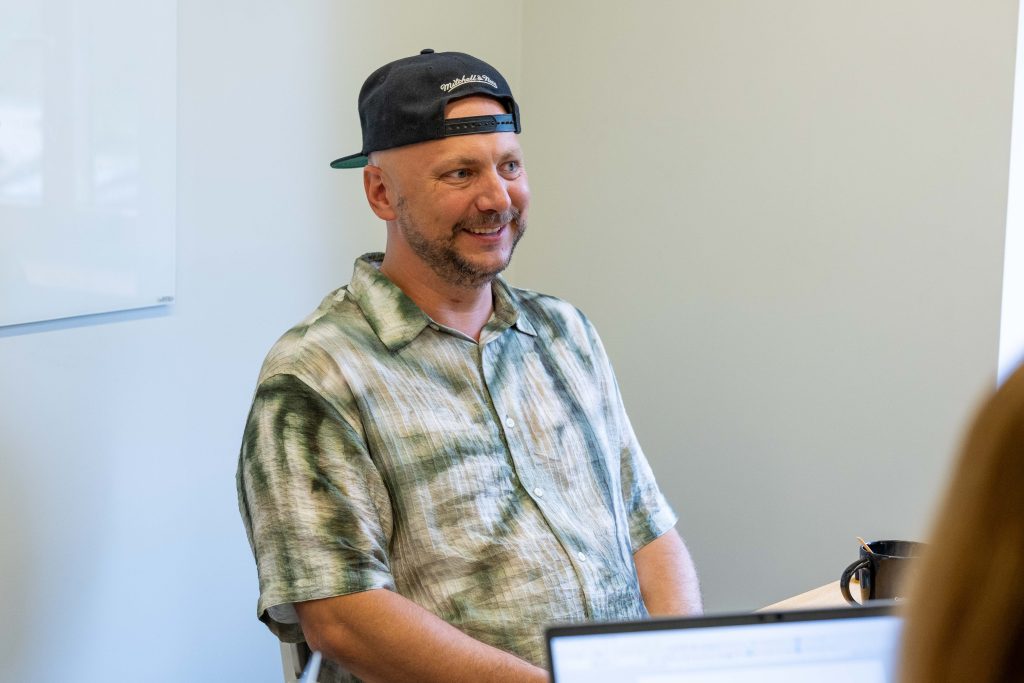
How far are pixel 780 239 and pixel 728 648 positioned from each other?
6.63ft

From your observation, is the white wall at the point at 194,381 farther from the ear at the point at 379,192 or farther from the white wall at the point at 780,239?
the white wall at the point at 780,239

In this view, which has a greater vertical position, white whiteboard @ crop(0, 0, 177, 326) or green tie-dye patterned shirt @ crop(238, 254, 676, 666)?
white whiteboard @ crop(0, 0, 177, 326)

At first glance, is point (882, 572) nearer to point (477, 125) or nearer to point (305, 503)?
point (305, 503)

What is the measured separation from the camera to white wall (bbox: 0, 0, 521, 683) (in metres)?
→ 2.14

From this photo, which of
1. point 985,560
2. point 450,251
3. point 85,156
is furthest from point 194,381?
point 985,560

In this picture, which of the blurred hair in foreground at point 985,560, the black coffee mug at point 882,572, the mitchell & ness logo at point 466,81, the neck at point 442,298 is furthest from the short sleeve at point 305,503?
the blurred hair in foreground at point 985,560

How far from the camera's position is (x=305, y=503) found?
5.56 ft

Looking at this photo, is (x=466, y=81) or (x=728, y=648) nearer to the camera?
(x=728, y=648)

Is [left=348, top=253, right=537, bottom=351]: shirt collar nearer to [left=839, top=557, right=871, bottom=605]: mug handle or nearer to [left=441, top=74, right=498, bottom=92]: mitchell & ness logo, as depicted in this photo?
[left=441, top=74, right=498, bottom=92]: mitchell & ness logo

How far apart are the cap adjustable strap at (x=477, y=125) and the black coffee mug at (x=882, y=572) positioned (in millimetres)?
895

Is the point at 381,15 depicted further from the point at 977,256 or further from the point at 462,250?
the point at 977,256

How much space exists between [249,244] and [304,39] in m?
0.47

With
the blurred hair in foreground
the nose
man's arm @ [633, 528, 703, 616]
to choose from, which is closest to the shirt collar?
the nose

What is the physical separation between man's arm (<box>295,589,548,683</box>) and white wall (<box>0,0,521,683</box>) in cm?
73
